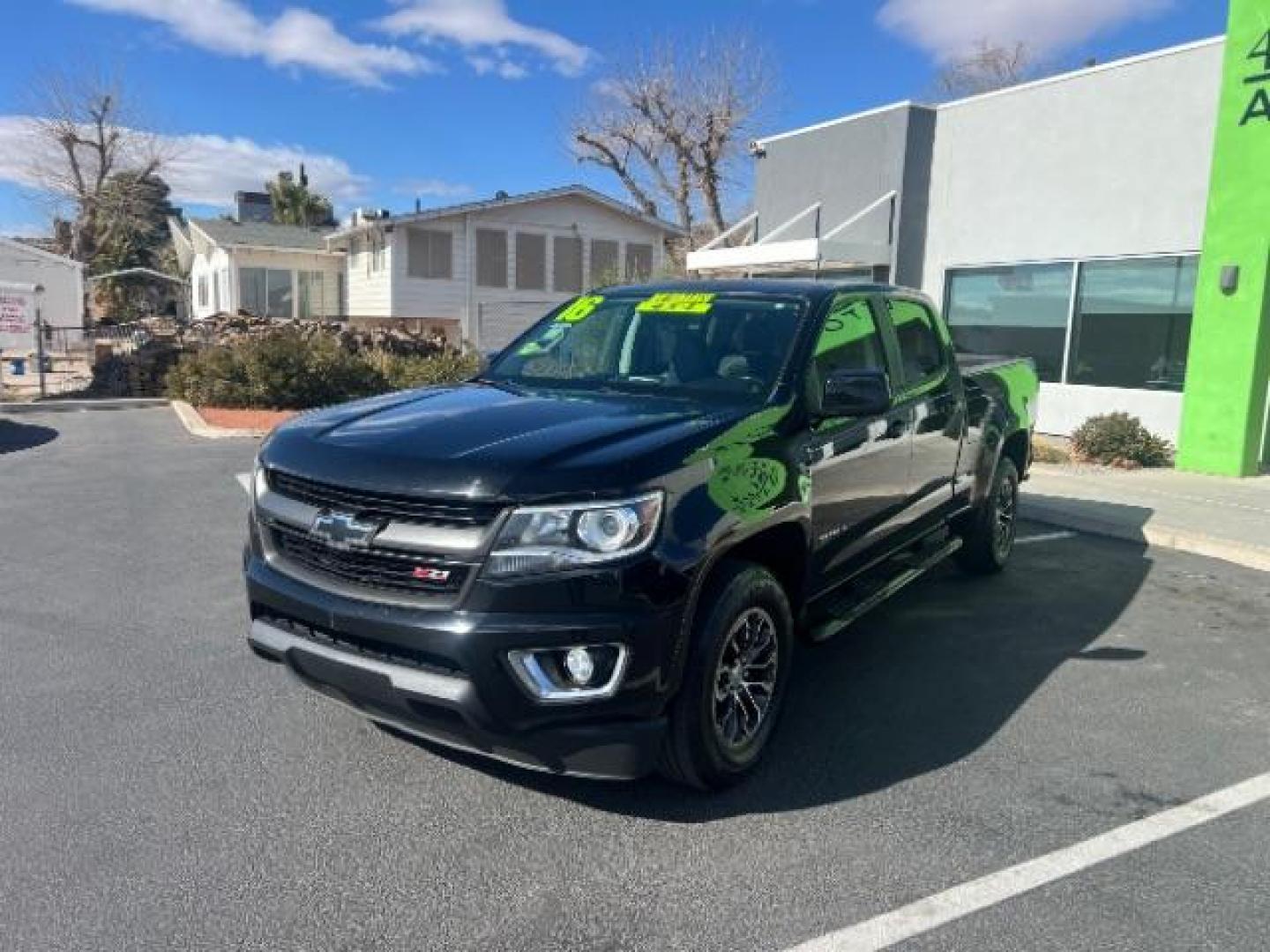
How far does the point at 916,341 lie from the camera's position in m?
5.46

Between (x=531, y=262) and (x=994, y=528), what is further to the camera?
(x=531, y=262)

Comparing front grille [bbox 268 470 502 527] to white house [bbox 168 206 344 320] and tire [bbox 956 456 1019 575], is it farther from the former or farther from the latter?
white house [bbox 168 206 344 320]

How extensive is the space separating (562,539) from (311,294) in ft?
110

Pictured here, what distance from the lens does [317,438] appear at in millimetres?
3520

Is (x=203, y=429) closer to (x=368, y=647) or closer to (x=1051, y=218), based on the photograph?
(x=368, y=647)

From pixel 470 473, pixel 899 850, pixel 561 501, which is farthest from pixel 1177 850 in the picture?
pixel 470 473

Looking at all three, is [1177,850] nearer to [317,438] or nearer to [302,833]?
[302,833]

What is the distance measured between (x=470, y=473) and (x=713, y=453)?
0.84m

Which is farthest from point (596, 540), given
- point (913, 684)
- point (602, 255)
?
point (602, 255)

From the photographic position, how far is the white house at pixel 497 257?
2780cm

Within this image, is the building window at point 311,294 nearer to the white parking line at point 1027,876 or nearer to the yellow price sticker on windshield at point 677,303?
the yellow price sticker on windshield at point 677,303

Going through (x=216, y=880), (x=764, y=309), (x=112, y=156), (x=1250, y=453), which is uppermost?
(x=112, y=156)

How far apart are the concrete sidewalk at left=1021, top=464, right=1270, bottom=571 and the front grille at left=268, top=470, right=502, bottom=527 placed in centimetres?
666

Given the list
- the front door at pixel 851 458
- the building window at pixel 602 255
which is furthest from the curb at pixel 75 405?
the building window at pixel 602 255
